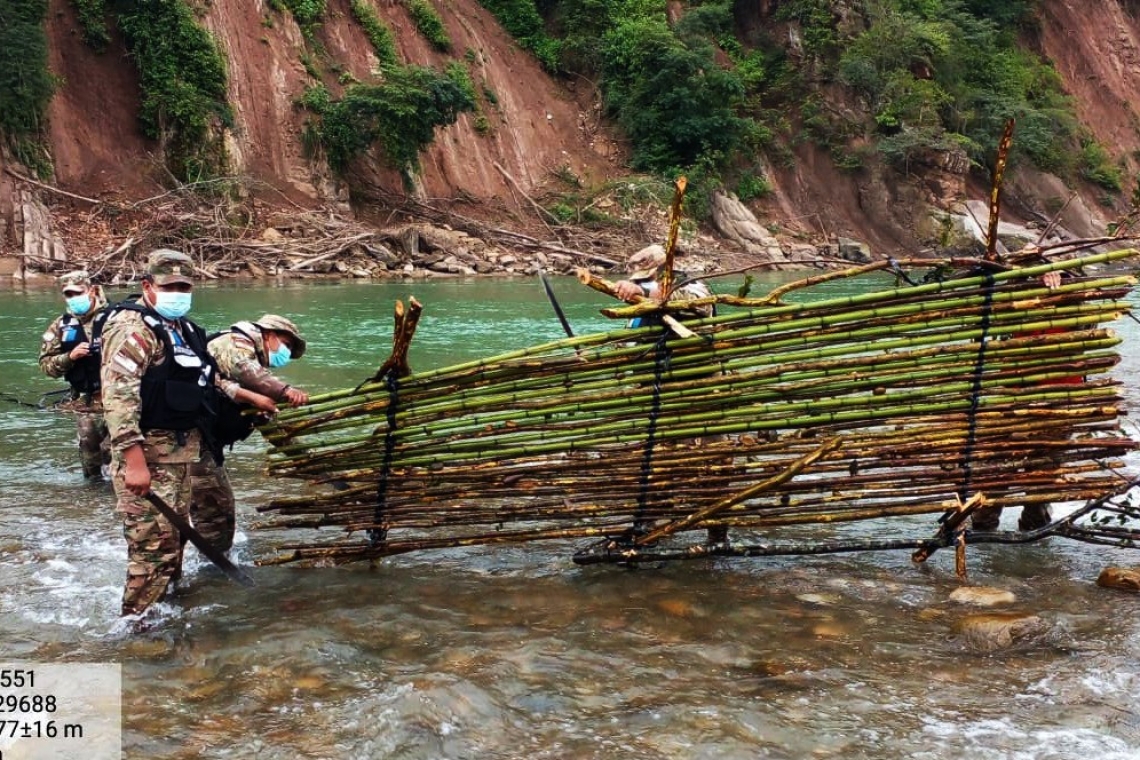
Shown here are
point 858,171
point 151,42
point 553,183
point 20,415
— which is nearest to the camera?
point 20,415

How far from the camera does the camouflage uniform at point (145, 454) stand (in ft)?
14.2

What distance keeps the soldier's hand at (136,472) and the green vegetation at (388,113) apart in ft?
86.3

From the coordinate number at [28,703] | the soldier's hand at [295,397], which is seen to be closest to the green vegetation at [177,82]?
the soldier's hand at [295,397]

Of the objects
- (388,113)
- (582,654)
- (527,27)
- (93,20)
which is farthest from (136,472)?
(527,27)

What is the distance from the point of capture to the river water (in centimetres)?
348

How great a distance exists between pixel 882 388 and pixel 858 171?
37.8 meters

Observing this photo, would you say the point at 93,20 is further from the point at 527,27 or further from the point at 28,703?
the point at 28,703

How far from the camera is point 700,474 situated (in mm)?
4844

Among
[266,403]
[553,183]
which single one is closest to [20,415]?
[266,403]

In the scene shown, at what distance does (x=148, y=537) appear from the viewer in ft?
14.8

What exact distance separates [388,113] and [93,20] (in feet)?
29.0

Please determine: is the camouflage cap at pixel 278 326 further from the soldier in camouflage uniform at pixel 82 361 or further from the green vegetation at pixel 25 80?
the green vegetation at pixel 25 80

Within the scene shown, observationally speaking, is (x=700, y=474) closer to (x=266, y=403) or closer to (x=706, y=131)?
(x=266, y=403)

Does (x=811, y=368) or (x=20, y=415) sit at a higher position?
(x=811, y=368)
